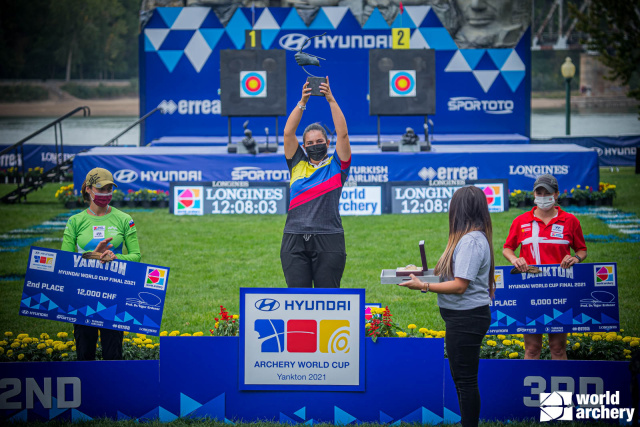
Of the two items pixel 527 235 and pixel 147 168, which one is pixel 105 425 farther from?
pixel 147 168

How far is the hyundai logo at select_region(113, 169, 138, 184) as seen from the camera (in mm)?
19281

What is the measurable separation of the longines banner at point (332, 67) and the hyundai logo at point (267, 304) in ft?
64.8

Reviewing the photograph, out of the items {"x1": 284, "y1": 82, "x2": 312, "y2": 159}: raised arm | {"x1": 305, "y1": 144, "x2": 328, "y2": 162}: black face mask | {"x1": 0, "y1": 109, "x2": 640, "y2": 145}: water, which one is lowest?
{"x1": 305, "y1": 144, "x2": 328, "y2": 162}: black face mask

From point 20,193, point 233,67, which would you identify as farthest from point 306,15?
point 20,193

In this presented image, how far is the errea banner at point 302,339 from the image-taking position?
584cm

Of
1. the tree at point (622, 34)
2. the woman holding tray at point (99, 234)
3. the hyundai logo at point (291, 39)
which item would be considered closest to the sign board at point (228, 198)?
the hyundai logo at point (291, 39)

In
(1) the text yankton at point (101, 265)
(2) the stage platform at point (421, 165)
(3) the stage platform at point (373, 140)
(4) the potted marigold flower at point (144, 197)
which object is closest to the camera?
(1) the text yankton at point (101, 265)

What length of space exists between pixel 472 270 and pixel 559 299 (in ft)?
6.31

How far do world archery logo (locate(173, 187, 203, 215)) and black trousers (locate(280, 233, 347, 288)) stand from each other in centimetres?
1111

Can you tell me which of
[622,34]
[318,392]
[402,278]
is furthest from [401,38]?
[402,278]

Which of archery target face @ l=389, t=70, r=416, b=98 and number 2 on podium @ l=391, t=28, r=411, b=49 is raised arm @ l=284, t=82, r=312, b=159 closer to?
archery target face @ l=389, t=70, r=416, b=98

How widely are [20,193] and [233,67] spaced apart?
6644 mm

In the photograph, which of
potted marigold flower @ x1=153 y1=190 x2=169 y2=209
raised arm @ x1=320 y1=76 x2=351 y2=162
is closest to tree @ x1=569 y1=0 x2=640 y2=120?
potted marigold flower @ x1=153 y1=190 x2=169 y2=209

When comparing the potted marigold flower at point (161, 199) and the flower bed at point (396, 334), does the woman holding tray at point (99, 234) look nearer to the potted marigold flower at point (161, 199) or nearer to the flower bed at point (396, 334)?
the flower bed at point (396, 334)
